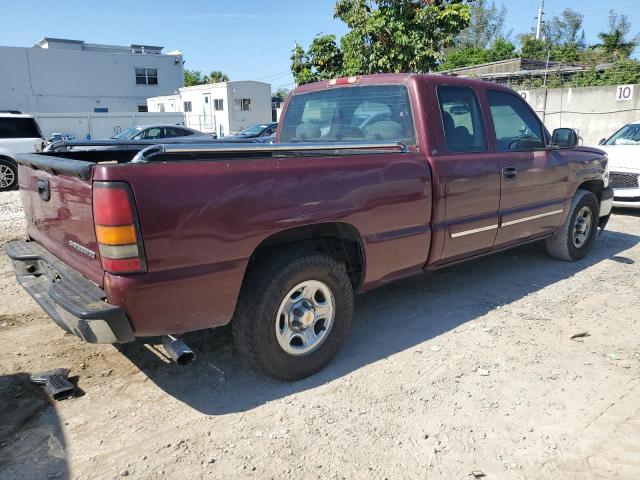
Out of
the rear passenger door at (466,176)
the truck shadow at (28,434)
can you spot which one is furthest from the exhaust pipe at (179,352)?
the rear passenger door at (466,176)

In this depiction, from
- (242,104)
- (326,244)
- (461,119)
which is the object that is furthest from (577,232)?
(242,104)

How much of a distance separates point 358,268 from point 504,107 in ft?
7.64

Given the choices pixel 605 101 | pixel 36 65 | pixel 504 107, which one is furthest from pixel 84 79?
pixel 504 107

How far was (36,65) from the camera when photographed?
109ft

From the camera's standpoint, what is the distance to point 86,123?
1015 inches

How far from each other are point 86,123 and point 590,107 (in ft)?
74.6

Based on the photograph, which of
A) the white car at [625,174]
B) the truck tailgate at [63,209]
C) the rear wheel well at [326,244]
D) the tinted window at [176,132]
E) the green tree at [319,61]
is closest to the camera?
Answer: the truck tailgate at [63,209]

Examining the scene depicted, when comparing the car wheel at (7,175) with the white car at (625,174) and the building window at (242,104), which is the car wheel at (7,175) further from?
the building window at (242,104)

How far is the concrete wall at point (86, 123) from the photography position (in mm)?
24828

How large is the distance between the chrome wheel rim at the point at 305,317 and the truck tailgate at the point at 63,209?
112 cm

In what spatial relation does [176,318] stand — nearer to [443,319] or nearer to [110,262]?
[110,262]

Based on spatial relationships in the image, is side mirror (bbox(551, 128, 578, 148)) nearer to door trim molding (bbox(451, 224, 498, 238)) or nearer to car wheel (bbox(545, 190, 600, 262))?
car wheel (bbox(545, 190, 600, 262))

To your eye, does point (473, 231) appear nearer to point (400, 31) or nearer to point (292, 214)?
point (292, 214)

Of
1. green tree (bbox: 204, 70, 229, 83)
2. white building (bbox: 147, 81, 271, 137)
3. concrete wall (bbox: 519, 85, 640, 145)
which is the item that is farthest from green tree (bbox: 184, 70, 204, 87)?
concrete wall (bbox: 519, 85, 640, 145)
